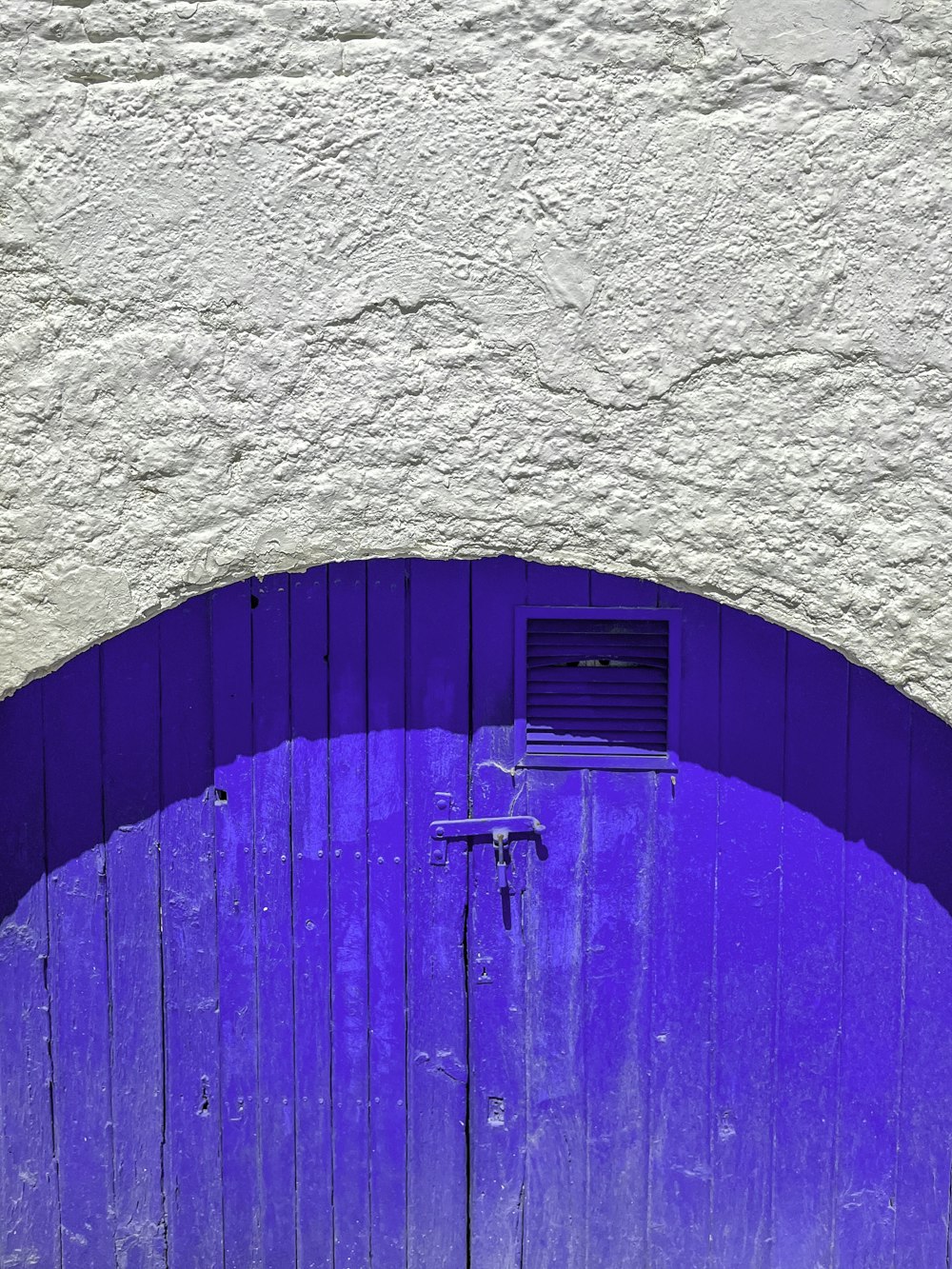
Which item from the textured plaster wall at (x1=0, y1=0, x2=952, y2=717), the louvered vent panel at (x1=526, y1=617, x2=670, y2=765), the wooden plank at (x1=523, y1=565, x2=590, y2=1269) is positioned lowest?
the wooden plank at (x1=523, y1=565, x2=590, y2=1269)

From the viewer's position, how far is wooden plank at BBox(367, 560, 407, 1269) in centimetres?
218

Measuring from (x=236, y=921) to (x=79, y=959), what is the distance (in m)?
0.34

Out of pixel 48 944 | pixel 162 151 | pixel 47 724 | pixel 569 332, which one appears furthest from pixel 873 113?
pixel 48 944

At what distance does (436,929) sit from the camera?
2.20 metres

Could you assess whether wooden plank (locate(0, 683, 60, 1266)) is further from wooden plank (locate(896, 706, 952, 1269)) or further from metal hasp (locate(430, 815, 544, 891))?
wooden plank (locate(896, 706, 952, 1269))

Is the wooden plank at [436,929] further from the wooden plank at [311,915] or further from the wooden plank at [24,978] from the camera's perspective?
the wooden plank at [24,978]

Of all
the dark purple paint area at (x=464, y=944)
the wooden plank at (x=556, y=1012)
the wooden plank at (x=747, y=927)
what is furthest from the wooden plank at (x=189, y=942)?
the wooden plank at (x=747, y=927)

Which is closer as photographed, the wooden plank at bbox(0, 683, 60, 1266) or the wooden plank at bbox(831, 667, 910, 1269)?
the wooden plank at bbox(831, 667, 910, 1269)

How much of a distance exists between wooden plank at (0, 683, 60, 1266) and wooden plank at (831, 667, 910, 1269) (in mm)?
1658

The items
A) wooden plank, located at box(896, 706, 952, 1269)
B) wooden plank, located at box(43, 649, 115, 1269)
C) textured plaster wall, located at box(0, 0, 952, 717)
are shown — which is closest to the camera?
textured plaster wall, located at box(0, 0, 952, 717)

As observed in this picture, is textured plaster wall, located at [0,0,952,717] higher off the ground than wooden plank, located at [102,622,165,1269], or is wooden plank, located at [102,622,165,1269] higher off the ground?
textured plaster wall, located at [0,0,952,717]

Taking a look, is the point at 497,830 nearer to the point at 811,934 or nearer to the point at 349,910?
the point at 349,910

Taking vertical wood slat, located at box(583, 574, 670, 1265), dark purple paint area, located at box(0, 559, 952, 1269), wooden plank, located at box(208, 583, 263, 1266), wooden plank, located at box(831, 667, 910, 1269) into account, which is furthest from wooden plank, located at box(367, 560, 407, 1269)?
wooden plank, located at box(831, 667, 910, 1269)

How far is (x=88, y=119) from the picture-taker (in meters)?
1.89
